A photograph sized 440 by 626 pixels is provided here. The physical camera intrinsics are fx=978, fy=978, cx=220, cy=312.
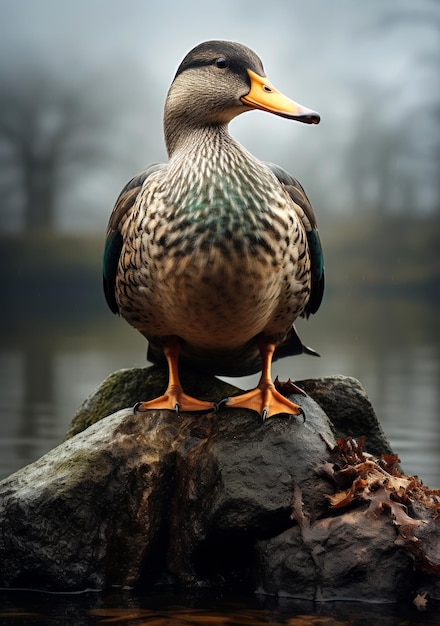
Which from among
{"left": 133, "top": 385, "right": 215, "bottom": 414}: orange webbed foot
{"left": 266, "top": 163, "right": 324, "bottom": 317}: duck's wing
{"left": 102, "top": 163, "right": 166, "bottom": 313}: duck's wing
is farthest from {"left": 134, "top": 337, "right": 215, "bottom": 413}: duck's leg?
{"left": 266, "top": 163, "right": 324, "bottom": 317}: duck's wing

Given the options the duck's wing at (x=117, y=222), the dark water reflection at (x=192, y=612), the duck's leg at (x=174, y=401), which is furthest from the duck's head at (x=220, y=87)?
the dark water reflection at (x=192, y=612)

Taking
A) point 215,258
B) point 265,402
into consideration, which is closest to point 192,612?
point 265,402

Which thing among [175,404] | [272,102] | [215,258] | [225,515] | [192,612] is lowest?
[192,612]

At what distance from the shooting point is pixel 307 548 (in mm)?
3639

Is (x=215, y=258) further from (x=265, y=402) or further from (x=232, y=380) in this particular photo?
(x=232, y=380)

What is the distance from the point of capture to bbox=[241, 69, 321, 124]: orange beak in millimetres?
3734

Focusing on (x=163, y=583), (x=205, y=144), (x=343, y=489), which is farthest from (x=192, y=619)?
(x=205, y=144)

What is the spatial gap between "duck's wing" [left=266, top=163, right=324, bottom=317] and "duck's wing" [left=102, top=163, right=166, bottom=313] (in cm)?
56

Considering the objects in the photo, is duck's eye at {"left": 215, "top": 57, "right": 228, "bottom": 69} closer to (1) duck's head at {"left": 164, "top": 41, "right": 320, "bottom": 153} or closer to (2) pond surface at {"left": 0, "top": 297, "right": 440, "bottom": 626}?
(1) duck's head at {"left": 164, "top": 41, "right": 320, "bottom": 153}

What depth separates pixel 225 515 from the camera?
376 centimetres

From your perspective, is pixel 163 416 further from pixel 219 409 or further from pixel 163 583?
pixel 163 583

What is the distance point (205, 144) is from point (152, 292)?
0.65 metres

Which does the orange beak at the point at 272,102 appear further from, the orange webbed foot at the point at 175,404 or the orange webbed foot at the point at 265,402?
the orange webbed foot at the point at 175,404

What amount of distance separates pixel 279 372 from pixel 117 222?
832 centimetres
